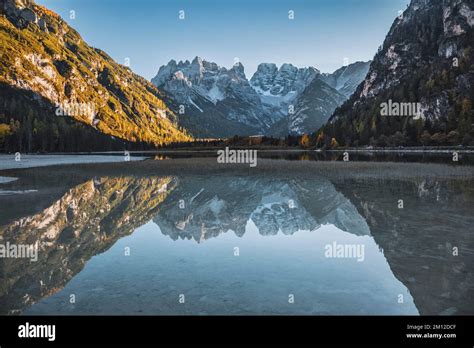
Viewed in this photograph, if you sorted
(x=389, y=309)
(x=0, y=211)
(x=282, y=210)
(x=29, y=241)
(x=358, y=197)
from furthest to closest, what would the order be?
1. (x=358, y=197)
2. (x=282, y=210)
3. (x=0, y=211)
4. (x=29, y=241)
5. (x=389, y=309)

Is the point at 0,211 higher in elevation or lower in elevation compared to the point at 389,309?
higher

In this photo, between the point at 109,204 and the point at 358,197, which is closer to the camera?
the point at 109,204

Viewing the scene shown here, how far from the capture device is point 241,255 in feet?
57.0

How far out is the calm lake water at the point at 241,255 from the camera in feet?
38.4

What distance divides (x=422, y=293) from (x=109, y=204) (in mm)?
24375

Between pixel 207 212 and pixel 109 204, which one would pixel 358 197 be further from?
pixel 109 204

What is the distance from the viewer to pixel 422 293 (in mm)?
12180

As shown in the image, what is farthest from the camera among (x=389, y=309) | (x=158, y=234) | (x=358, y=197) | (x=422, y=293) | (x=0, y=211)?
(x=358, y=197)

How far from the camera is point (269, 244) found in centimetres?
1939

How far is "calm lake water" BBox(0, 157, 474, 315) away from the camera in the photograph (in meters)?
11.7
